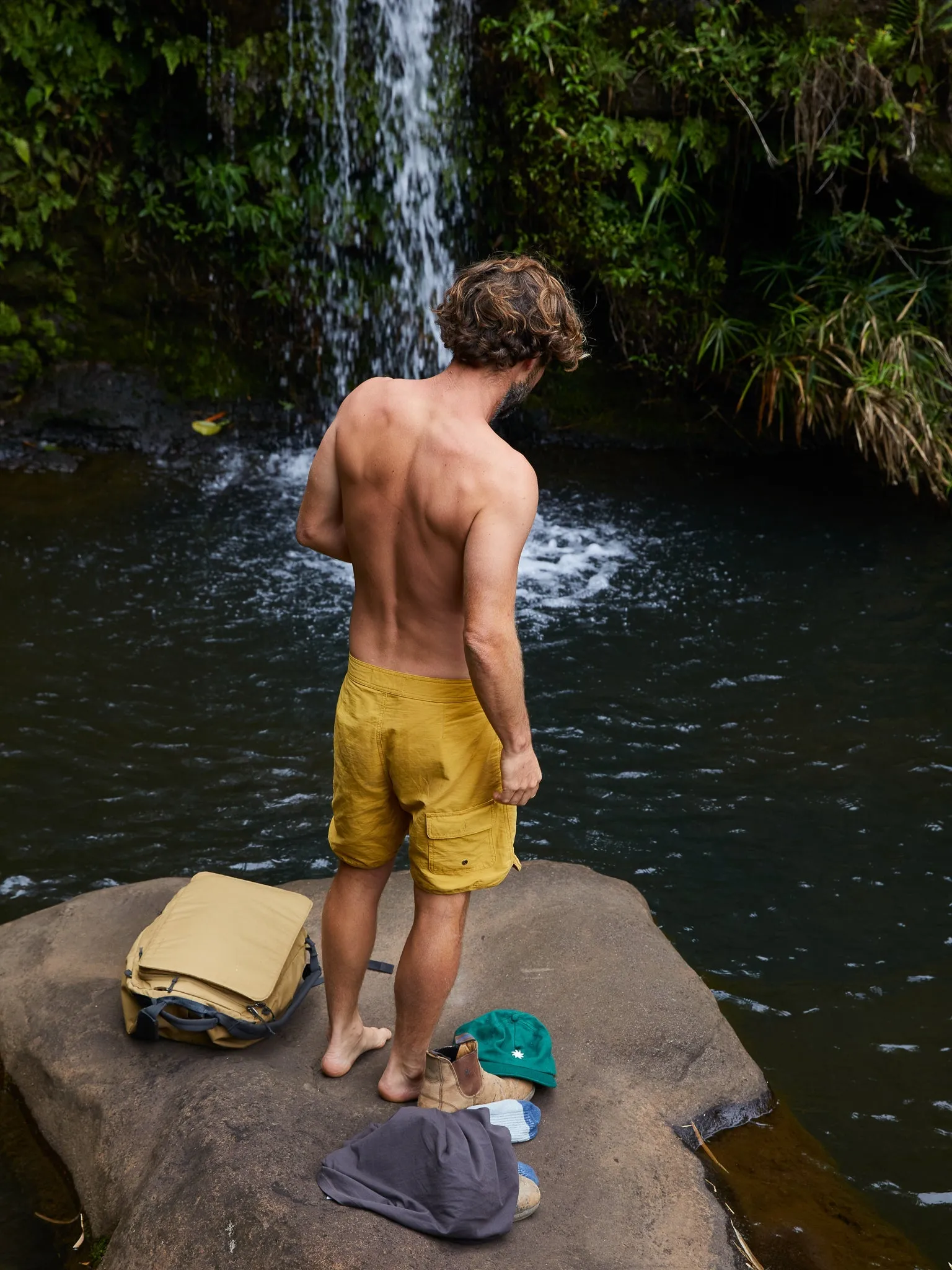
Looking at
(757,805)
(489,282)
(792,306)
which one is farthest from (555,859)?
(792,306)

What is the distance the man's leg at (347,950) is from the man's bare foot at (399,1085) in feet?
0.53

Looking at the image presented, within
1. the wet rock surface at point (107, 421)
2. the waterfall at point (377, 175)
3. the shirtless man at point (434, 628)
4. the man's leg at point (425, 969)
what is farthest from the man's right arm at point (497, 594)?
the waterfall at point (377, 175)

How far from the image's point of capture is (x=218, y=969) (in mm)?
3088

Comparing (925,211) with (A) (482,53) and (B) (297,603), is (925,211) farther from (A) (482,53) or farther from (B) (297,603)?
(B) (297,603)

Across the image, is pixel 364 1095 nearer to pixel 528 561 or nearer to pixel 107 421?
pixel 528 561

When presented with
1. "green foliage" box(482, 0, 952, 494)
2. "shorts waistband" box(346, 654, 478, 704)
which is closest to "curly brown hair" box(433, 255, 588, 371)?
"shorts waistband" box(346, 654, 478, 704)

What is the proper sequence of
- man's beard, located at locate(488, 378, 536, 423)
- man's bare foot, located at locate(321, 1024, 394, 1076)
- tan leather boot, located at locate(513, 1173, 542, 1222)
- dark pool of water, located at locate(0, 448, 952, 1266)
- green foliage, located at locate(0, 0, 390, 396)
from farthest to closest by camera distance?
green foliage, located at locate(0, 0, 390, 396) → dark pool of water, located at locate(0, 448, 952, 1266) → man's bare foot, located at locate(321, 1024, 394, 1076) → man's beard, located at locate(488, 378, 536, 423) → tan leather boot, located at locate(513, 1173, 542, 1222)

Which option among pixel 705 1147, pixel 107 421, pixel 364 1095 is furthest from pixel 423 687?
pixel 107 421

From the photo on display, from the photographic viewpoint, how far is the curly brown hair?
255cm

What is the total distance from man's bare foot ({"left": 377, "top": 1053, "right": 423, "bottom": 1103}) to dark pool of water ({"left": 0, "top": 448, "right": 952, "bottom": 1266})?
3.04 ft

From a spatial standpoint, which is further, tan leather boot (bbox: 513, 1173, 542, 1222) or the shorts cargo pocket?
the shorts cargo pocket

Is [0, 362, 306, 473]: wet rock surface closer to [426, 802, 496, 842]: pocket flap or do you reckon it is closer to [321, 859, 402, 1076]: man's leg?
[321, 859, 402, 1076]: man's leg

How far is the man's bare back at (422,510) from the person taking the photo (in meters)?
2.53

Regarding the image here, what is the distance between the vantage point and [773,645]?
20.7 feet
